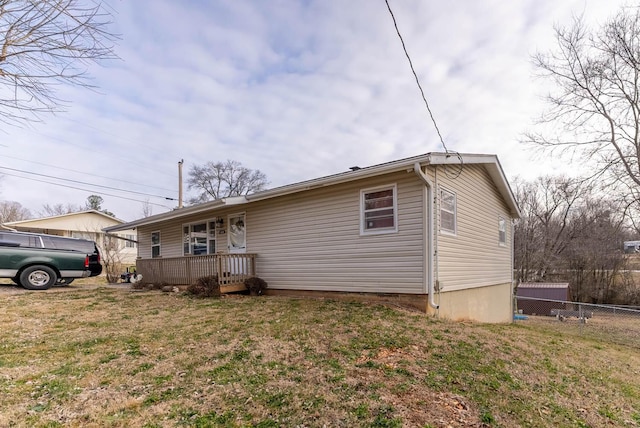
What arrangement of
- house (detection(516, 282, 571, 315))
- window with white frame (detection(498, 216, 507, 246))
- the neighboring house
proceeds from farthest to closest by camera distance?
the neighboring house → house (detection(516, 282, 571, 315)) → window with white frame (detection(498, 216, 507, 246))

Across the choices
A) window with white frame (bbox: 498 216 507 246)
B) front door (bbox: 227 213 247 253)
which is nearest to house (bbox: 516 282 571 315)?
window with white frame (bbox: 498 216 507 246)

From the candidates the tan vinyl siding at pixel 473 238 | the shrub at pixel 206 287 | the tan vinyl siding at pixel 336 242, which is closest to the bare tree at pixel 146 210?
the tan vinyl siding at pixel 336 242

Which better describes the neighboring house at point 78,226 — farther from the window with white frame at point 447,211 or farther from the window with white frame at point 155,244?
the window with white frame at point 447,211

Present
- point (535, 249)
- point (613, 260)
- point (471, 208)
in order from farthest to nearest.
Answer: point (535, 249) → point (613, 260) → point (471, 208)

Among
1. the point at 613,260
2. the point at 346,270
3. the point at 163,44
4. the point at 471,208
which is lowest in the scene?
the point at 613,260

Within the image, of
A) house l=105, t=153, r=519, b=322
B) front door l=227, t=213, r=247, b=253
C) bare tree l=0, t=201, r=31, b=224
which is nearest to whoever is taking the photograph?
house l=105, t=153, r=519, b=322

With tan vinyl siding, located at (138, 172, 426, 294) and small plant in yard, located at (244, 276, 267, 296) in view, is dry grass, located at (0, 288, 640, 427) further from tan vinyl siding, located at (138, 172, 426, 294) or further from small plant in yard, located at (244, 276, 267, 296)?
small plant in yard, located at (244, 276, 267, 296)

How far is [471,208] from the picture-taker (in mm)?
10102

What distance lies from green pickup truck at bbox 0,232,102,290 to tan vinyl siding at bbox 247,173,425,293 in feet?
18.9

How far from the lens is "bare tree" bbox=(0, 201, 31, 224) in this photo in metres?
38.3

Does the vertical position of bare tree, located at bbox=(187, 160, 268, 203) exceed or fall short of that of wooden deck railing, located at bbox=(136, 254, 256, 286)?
it exceeds it

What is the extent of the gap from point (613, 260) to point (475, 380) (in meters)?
28.2

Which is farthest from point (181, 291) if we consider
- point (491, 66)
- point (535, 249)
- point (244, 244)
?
point (535, 249)

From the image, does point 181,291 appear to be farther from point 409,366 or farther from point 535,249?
point 535,249
